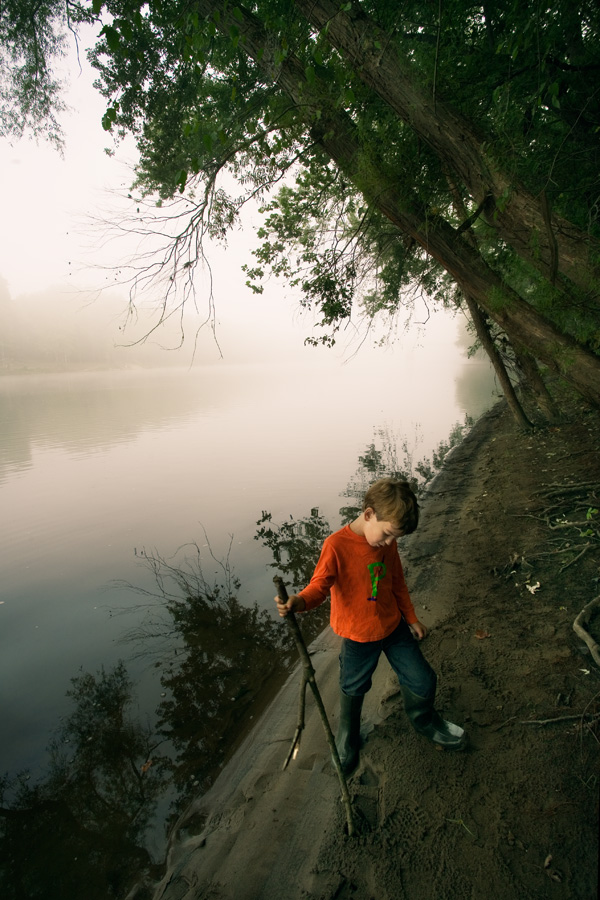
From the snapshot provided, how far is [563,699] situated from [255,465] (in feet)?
36.8

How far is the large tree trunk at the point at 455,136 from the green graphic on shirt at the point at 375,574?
3.44 metres

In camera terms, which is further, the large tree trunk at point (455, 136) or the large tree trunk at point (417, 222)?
the large tree trunk at point (417, 222)

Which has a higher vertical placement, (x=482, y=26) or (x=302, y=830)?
(x=482, y=26)

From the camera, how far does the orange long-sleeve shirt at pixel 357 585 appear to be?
2281 millimetres

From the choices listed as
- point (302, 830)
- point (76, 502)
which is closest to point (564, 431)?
point (302, 830)

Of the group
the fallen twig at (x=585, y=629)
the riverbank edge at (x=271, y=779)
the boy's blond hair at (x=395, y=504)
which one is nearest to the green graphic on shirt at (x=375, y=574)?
the boy's blond hair at (x=395, y=504)

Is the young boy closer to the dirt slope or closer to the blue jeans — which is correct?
the blue jeans

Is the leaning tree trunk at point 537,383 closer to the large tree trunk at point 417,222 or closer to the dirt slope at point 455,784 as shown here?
the large tree trunk at point 417,222

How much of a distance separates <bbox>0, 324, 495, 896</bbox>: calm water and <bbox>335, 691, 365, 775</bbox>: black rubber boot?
153 cm

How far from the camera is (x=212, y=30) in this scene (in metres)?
2.47

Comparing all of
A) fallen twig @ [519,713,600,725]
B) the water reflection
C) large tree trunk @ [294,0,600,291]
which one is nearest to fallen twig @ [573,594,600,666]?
fallen twig @ [519,713,600,725]

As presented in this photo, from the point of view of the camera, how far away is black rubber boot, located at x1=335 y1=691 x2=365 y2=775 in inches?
101

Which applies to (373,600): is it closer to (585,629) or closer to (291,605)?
(291,605)

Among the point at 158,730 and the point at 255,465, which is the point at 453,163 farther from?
the point at 255,465
